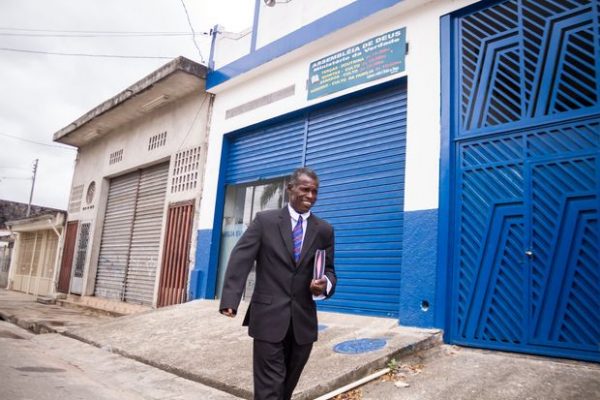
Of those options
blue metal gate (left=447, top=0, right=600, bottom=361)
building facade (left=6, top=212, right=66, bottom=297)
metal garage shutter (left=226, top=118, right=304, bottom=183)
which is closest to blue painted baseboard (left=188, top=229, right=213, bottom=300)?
metal garage shutter (left=226, top=118, right=304, bottom=183)

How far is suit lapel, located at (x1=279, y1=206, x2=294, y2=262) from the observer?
291 centimetres

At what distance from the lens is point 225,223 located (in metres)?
9.31

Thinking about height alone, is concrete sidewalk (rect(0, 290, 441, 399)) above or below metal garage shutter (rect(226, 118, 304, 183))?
below

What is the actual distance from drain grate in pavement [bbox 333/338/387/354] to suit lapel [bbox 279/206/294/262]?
2.24m

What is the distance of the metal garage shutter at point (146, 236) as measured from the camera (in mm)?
11211

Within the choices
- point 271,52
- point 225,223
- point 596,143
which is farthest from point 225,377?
point 271,52

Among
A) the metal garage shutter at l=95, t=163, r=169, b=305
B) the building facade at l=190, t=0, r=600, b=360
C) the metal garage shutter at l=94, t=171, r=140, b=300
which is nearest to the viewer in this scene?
the building facade at l=190, t=0, r=600, b=360

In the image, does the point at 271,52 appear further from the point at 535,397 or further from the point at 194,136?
the point at 535,397

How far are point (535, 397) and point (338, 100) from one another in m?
5.24

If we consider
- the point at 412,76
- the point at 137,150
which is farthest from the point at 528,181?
the point at 137,150

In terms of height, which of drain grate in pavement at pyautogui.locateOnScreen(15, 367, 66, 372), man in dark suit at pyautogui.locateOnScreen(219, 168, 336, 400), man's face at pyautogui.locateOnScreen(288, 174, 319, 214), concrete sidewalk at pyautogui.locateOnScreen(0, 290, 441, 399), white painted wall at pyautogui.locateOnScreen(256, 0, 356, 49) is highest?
white painted wall at pyautogui.locateOnScreen(256, 0, 356, 49)

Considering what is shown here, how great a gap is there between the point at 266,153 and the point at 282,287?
614 cm

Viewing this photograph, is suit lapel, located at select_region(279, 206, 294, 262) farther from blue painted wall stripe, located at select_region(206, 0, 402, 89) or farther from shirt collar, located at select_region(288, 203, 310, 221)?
blue painted wall stripe, located at select_region(206, 0, 402, 89)

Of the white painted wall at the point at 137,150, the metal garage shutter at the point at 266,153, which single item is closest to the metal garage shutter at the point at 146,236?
the white painted wall at the point at 137,150
